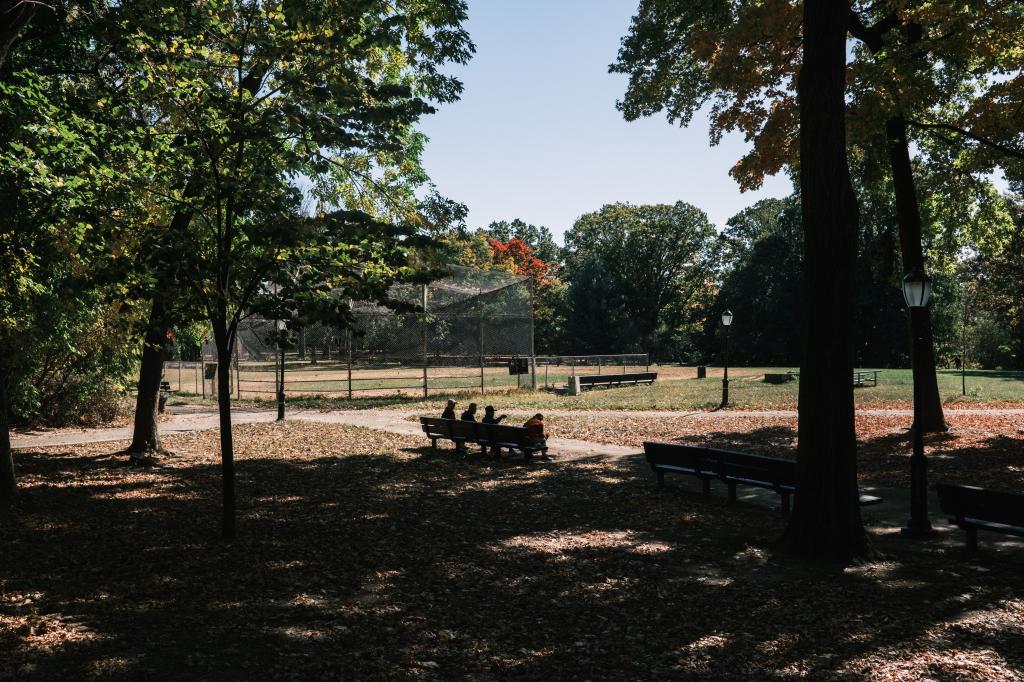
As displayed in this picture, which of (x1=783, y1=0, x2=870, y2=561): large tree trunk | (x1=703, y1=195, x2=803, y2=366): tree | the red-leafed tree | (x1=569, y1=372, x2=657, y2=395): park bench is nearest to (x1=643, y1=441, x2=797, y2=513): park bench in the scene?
(x1=783, y1=0, x2=870, y2=561): large tree trunk

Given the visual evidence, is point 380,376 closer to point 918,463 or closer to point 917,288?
point 917,288

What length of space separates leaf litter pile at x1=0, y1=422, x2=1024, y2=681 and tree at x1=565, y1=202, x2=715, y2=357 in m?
58.9

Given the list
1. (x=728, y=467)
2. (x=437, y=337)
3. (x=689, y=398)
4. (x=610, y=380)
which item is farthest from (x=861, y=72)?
(x=610, y=380)

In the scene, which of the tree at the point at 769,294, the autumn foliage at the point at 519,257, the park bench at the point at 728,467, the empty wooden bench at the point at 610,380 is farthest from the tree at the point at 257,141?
the autumn foliage at the point at 519,257

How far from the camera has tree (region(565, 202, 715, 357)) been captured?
69625 mm

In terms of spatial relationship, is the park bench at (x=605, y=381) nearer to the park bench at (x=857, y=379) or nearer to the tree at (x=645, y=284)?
the park bench at (x=857, y=379)

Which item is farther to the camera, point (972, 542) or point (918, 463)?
point (918, 463)

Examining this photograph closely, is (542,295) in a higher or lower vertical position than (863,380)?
higher

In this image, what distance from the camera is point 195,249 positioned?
25.5 feet

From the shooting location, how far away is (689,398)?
88.5 ft

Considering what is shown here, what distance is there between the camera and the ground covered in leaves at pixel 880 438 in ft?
41.0

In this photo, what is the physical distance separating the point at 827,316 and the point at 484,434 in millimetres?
8210

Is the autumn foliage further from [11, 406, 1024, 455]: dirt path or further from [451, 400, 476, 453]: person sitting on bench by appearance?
[451, 400, 476, 453]: person sitting on bench

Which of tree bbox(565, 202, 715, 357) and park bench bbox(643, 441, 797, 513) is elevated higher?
tree bbox(565, 202, 715, 357)
